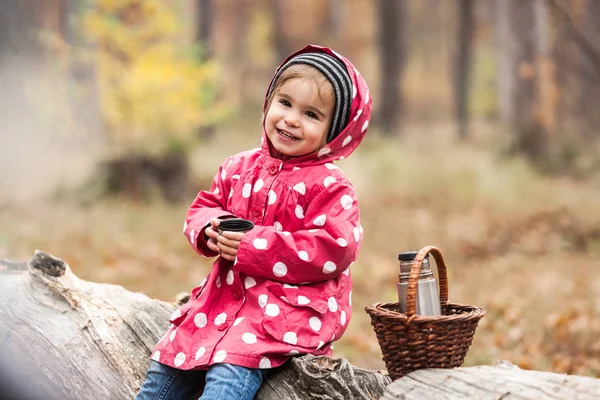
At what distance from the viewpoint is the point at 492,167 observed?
13.0m

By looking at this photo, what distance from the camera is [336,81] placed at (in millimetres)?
3031

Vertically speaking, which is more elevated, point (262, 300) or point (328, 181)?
point (328, 181)

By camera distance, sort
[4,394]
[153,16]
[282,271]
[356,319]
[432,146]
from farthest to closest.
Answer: [432,146], [153,16], [356,319], [4,394], [282,271]

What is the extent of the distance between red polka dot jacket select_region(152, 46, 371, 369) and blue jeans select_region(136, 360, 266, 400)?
46 millimetres

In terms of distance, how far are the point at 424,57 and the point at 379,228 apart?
2901 centimetres

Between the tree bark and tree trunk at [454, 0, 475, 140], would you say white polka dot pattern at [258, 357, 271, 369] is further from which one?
tree trunk at [454, 0, 475, 140]

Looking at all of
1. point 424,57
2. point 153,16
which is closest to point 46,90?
point 153,16

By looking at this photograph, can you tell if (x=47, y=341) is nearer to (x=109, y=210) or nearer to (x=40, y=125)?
(x=109, y=210)

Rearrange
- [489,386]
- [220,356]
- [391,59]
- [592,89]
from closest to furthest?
[489,386] → [220,356] → [592,89] → [391,59]

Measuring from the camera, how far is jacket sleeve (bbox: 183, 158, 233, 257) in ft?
10.3

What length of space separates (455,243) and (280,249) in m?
7.08

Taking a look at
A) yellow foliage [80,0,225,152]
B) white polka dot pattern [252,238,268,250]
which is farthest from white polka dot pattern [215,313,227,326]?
yellow foliage [80,0,225,152]

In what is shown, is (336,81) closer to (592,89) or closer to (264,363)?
(264,363)

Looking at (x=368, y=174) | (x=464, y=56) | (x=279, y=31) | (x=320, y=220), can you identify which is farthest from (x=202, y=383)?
(x=279, y=31)
